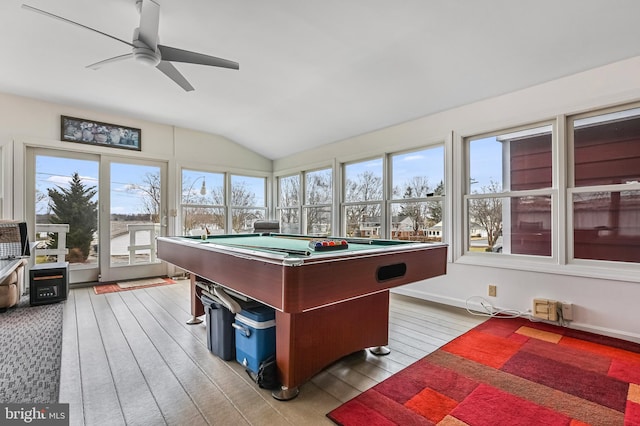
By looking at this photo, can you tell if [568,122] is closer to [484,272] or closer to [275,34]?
[484,272]

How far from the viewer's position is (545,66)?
106 inches

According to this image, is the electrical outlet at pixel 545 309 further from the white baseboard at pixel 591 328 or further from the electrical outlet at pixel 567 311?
the white baseboard at pixel 591 328

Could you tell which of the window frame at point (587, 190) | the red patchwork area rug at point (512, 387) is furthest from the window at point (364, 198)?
the red patchwork area rug at point (512, 387)

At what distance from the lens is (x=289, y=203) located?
20.1ft

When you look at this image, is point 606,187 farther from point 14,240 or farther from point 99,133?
point 99,133

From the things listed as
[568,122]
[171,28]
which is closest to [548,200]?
[568,122]

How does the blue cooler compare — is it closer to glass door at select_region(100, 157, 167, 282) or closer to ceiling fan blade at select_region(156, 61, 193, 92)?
ceiling fan blade at select_region(156, 61, 193, 92)

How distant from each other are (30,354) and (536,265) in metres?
4.45

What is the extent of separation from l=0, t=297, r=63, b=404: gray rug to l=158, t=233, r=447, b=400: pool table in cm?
106

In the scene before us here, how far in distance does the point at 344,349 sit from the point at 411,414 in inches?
23.0

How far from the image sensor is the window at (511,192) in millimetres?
3064

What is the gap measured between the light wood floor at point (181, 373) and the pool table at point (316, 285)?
0.15 metres

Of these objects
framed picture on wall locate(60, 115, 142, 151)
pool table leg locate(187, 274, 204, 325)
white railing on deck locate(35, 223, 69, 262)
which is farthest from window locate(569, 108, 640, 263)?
white railing on deck locate(35, 223, 69, 262)

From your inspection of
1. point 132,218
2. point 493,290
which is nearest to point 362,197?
point 493,290
